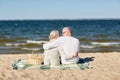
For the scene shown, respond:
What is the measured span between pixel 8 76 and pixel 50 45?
4.70 feet

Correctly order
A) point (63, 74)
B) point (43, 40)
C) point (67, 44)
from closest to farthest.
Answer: point (63, 74)
point (67, 44)
point (43, 40)

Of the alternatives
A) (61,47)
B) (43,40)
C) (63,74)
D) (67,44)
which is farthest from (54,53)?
(43,40)

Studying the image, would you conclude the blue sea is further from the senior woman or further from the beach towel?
the senior woman

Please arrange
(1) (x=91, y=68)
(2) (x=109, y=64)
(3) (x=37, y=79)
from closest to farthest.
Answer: (3) (x=37, y=79) < (1) (x=91, y=68) < (2) (x=109, y=64)

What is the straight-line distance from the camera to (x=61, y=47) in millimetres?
9336

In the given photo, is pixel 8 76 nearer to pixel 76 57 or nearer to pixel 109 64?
pixel 76 57

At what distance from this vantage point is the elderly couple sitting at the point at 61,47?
366 inches

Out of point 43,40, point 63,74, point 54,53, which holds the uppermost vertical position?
point 54,53

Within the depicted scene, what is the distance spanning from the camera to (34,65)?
9.70 metres

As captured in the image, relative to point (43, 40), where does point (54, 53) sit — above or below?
above

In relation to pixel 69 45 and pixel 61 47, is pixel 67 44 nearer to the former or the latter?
pixel 69 45

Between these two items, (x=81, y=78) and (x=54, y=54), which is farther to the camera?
(x=54, y=54)

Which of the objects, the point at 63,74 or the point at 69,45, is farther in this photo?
the point at 69,45

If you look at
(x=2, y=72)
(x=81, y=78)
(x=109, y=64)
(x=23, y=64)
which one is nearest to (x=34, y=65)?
(x=23, y=64)
